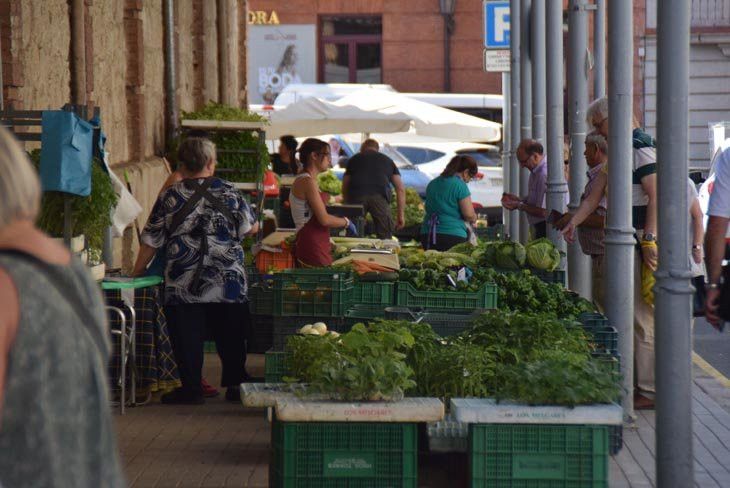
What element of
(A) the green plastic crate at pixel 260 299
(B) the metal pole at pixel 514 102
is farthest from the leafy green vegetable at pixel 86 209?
(B) the metal pole at pixel 514 102

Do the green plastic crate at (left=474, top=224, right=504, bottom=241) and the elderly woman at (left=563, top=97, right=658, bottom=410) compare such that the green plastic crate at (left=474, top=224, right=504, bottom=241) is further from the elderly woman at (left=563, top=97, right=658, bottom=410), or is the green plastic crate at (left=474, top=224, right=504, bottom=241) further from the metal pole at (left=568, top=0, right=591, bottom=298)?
the elderly woman at (left=563, top=97, right=658, bottom=410)

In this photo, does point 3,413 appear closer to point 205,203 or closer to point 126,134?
point 205,203

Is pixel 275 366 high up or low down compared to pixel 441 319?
down

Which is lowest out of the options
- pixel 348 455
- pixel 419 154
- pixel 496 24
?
pixel 348 455

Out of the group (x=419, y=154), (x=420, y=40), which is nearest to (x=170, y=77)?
(x=419, y=154)

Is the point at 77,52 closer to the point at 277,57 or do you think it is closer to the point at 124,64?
the point at 124,64

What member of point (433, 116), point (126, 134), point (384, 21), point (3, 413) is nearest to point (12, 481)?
point (3, 413)

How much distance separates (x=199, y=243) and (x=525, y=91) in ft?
29.2

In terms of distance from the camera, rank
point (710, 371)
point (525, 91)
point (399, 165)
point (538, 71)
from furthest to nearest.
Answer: point (399, 165) → point (525, 91) → point (538, 71) → point (710, 371)

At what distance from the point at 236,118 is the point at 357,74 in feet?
84.6

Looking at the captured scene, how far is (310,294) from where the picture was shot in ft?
28.0

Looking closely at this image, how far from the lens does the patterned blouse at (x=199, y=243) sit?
29.1 feet

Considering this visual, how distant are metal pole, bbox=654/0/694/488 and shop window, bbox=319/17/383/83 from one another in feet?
114

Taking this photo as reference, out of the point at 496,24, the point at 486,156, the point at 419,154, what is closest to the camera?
the point at 496,24
